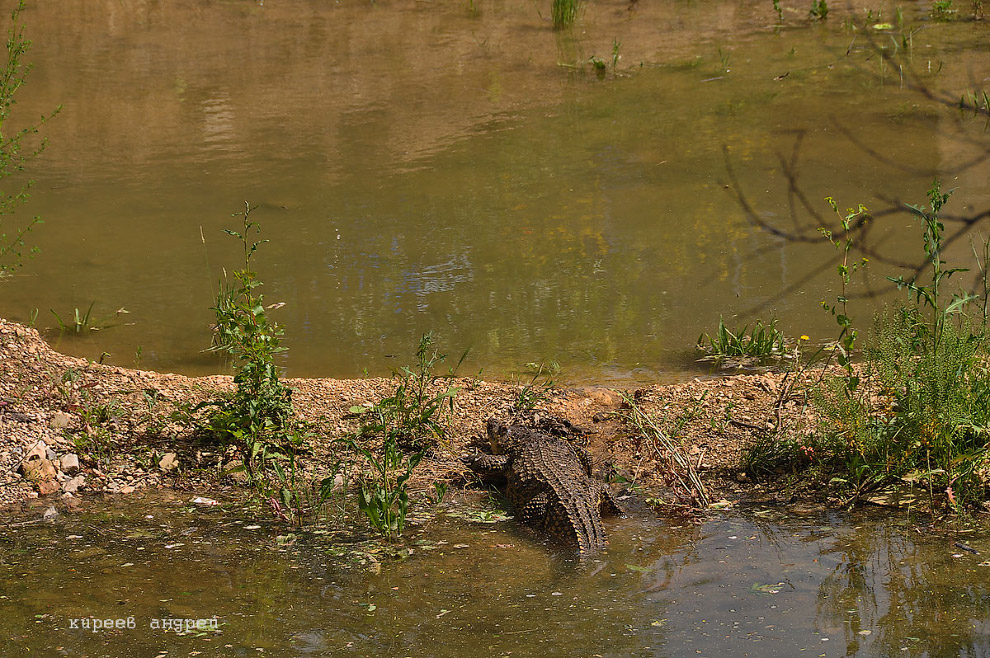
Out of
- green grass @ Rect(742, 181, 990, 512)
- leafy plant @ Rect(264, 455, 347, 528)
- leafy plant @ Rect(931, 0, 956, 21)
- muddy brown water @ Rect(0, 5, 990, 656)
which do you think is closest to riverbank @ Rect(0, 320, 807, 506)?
leafy plant @ Rect(264, 455, 347, 528)

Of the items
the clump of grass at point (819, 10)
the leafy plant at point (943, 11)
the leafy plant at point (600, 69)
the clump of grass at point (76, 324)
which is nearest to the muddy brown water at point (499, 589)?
the clump of grass at point (76, 324)

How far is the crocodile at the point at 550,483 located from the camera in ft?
12.6

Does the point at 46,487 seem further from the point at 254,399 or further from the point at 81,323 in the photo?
the point at 81,323

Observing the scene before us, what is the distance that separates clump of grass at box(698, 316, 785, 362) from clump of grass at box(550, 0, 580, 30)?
8550 mm

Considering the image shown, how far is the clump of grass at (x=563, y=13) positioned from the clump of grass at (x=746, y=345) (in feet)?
28.1

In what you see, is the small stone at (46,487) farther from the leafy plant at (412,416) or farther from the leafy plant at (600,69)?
the leafy plant at (600,69)

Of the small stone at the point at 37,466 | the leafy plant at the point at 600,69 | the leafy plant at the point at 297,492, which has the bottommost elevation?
the leafy plant at the point at 297,492

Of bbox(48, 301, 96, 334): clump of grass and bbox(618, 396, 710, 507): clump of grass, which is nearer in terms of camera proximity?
bbox(618, 396, 710, 507): clump of grass

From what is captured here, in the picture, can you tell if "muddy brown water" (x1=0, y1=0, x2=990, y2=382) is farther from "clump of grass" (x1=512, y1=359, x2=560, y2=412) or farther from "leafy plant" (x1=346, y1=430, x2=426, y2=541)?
"leafy plant" (x1=346, y1=430, x2=426, y2=541)

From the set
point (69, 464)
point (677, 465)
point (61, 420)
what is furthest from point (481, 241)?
point (69, 464)

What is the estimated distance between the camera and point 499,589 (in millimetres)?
3387

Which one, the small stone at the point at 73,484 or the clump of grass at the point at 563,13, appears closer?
the small stone at the point at 73,484

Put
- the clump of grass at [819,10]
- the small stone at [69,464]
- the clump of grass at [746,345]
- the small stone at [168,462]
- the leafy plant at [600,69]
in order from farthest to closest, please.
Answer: the clump of grass at [819,10] < the leafy plant at [600,69] < the clump of grass at [746,345] < the small stone at [168,462] < the small stone at [69,464]

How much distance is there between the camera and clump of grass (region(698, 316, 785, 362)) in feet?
18.2
